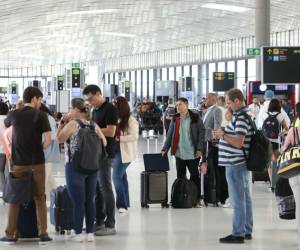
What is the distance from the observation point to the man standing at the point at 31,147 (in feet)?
27.9

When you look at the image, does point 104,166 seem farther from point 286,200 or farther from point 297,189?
point 297,189

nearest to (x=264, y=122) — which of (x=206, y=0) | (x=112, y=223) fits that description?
(x=112, y=223)

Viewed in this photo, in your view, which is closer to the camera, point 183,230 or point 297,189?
point 297,189

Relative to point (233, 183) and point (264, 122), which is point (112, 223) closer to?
point (233, 183)

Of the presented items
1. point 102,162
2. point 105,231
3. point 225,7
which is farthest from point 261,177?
point 225,7

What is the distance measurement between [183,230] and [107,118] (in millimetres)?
1696

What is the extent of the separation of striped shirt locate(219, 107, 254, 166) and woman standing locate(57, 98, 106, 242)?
135 centimetres

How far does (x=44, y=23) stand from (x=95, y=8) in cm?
689

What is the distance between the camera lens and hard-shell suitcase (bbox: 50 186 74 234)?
9.29 meters

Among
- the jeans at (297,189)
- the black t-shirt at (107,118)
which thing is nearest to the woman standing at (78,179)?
the black t-shirt at (107,118)

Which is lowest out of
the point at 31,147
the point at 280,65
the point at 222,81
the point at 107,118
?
the point at 31,147

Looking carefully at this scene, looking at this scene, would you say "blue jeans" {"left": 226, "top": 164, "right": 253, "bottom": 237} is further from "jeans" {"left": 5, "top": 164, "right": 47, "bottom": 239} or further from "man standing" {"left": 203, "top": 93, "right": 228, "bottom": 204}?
"man standing" {"left": 203, "top": 93, "right": 228, "bottom": 204}

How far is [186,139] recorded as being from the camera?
11672mm

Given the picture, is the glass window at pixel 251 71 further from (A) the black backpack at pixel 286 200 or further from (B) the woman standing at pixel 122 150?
(A) the black backpack at pixel 286 200
